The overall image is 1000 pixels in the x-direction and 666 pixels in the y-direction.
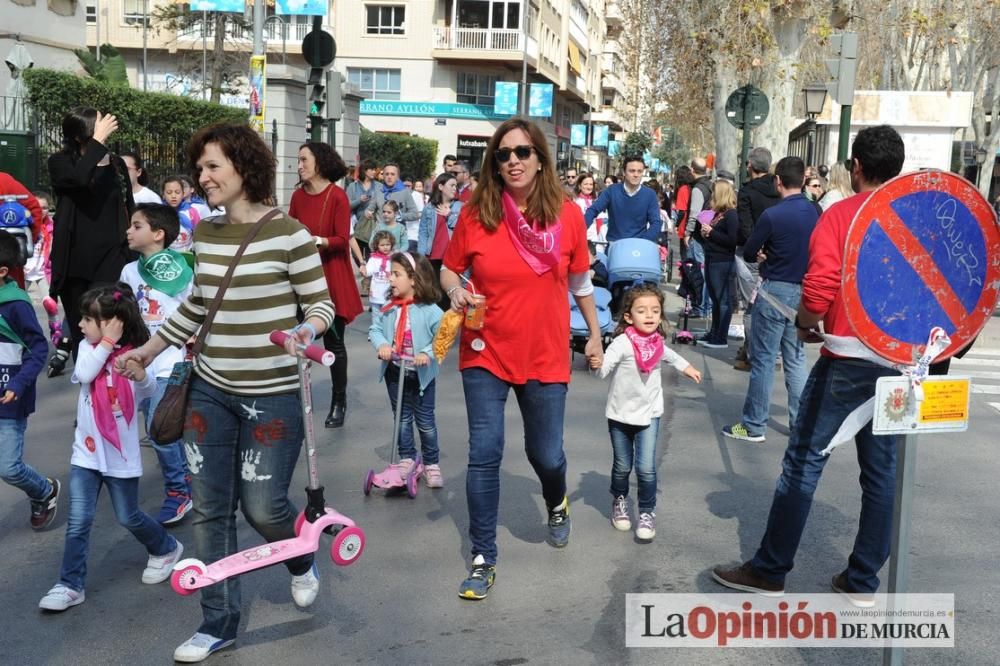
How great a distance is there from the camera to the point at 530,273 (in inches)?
183

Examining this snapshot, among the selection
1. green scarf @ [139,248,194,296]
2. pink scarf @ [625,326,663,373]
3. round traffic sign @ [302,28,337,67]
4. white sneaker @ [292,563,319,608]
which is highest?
round traffic sign @ [302,28,337,67]

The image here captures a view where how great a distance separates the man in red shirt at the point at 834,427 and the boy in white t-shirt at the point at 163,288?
2.90 m

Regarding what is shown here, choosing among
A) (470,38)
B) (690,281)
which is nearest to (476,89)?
(470,38)

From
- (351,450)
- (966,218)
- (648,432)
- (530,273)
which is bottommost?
(351,450)

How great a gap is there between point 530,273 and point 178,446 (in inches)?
92.4

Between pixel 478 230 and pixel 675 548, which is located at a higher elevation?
pixel 478 230

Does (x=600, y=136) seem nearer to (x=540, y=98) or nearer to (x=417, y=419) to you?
(x=540, y=98)

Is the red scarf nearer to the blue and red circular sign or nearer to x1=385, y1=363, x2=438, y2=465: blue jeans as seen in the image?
x1=385, y1=363, x2=438, y2=465: blue jeans

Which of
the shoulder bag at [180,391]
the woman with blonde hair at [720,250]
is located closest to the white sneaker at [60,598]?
the shoulder bag at [180,391]

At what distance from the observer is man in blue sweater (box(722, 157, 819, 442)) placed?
7766 mm

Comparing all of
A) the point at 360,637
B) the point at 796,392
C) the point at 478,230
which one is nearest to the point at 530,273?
the point at 478,230

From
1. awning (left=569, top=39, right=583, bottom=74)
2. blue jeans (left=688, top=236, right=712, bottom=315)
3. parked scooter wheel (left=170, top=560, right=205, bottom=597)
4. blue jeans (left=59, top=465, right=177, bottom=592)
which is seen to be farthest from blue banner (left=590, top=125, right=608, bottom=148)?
parked scooter wheel (left=170, top=560, right=205, bottom=597)

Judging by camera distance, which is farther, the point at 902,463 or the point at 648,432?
the point at 648,432

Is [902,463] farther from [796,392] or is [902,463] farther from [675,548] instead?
[796,392]
